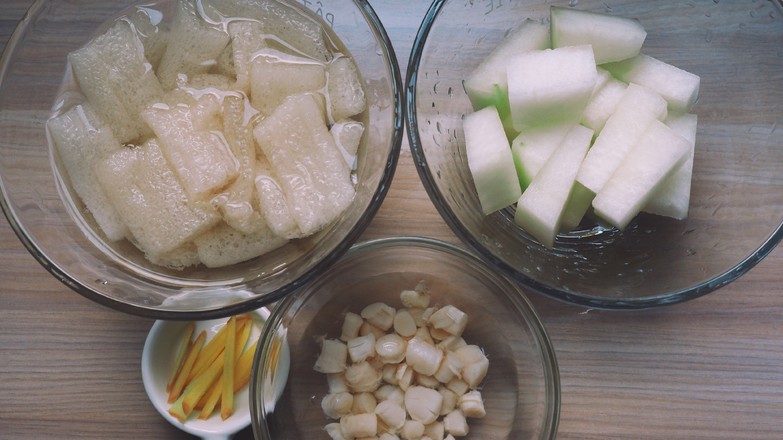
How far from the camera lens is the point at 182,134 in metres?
1.16

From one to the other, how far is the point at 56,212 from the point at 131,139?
0.66 ft

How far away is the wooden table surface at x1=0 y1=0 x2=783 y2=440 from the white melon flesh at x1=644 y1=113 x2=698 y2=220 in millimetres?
293

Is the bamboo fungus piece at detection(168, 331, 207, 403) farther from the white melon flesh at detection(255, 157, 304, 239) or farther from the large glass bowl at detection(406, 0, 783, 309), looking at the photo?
the large glass bowl at detection(406, 0, 783, 309)

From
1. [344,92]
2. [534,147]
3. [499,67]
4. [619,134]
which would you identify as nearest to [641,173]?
[619,134]

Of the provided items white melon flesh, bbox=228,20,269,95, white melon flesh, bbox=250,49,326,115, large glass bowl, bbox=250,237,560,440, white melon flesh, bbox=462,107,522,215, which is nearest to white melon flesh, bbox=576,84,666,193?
white melon flesh, bbox=462,107,522,215

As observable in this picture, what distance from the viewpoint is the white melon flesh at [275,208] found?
1164mm

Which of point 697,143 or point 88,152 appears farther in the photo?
point 697,143

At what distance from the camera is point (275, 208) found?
1.17 m

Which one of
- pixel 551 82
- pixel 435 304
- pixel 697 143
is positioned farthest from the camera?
pixel 435 304

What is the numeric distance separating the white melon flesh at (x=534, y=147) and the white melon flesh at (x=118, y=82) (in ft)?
2.28

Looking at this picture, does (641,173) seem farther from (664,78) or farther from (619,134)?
(664,78)

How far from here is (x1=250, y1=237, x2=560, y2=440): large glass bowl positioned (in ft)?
4.50

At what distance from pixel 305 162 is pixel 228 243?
212 millimetres

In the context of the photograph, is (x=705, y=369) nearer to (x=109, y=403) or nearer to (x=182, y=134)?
(x=182, y=134)
